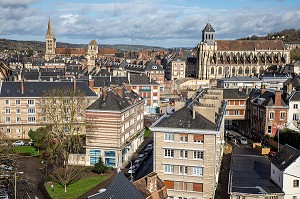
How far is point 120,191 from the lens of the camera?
86.9 feet

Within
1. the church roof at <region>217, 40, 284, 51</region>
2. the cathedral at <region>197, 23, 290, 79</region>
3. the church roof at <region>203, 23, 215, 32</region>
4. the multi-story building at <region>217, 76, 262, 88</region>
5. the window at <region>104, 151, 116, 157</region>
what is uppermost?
the church roof at <region>203, 23, 215, 32</region>

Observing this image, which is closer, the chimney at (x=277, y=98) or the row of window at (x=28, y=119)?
the chimney at (x=277, y=98)

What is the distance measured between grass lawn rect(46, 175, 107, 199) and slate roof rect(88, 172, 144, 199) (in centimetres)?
1655

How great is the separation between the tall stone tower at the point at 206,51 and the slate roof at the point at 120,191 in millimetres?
117285

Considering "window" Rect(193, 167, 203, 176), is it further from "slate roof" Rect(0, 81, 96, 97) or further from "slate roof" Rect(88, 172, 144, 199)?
"slate roof" Rect(0, 81, 96, 97)

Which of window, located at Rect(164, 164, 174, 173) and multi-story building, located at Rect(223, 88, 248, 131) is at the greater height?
multi-story building, located at Rect(223, 88, 248, 131)

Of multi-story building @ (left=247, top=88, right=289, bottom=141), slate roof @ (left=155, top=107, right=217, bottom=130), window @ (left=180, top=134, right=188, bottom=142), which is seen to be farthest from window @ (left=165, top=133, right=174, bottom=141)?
multi-story building @ (left=247, top=88, right=289, bottom=141)

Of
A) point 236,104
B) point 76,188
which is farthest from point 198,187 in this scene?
point 236,104

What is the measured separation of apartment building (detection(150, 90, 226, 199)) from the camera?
3806cm

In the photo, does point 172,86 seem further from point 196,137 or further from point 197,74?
point 196,137

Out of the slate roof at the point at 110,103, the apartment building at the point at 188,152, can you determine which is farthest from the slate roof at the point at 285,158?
the slate roof at the point at 110,103

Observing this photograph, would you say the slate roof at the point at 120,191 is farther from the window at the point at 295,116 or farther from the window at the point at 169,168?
the window at the point at 295,116

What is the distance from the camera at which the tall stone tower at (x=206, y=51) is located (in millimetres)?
142000

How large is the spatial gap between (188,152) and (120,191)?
13515 mm
